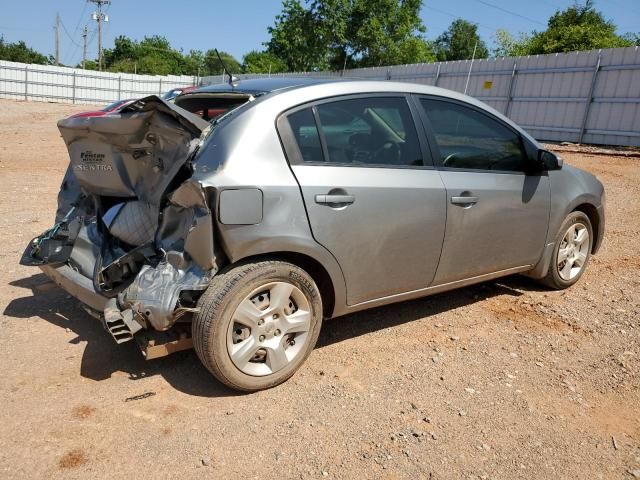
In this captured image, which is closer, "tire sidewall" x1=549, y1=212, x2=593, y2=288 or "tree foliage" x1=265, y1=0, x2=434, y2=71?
"tire sidewall" x1=549, y1=212, x2=593, y2=288

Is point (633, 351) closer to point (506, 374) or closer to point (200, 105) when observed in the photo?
point (506, 374)

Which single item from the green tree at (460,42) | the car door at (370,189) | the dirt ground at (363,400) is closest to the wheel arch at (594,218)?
the dirt ground at (363,400)

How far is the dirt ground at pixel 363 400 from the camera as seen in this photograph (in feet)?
8.29

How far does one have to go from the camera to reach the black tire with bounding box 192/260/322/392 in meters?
2.78

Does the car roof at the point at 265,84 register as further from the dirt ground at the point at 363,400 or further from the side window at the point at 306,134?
the dirt ground at the point at 363,400

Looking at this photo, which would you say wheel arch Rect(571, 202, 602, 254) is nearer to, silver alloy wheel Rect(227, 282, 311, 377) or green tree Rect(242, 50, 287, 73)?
silver alloy wheel Rect(227, 282, 311, 377)

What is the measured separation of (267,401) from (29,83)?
32918 mm

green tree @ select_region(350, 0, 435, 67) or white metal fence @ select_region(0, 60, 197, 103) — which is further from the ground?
green tree @ select_region(350, 0, 435, 67)

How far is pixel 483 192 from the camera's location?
3779 millimetres

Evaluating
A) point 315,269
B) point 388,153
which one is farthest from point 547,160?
point 315,269

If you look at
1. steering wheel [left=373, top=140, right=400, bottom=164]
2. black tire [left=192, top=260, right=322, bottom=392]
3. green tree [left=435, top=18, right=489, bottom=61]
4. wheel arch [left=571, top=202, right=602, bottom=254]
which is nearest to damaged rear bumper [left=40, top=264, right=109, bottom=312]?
black tire [left=192, top=260, right=322, bottom=392]

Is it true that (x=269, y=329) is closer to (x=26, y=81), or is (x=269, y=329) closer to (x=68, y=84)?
(x=26, y=81)

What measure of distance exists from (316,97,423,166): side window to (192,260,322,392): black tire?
76cm

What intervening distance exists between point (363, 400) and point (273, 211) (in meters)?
1.19
